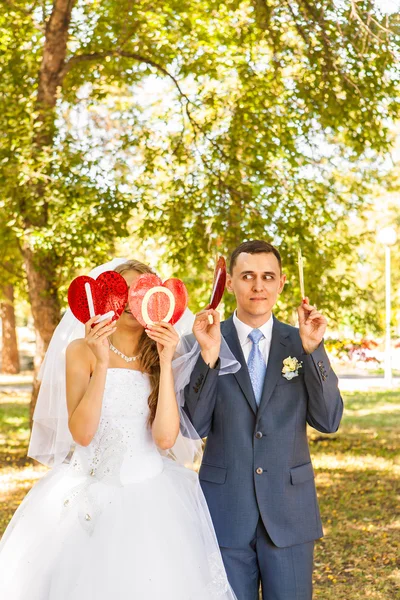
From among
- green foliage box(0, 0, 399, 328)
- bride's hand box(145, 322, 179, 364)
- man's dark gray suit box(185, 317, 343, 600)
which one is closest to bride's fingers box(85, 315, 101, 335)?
bride's hand box(145, 322, 179, 364)

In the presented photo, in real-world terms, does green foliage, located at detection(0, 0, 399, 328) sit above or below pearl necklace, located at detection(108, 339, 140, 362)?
above

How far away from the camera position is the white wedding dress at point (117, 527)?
319 centimetres

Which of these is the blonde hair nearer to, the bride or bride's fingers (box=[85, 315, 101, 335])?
the bride

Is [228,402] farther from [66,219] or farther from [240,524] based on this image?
[66,219]

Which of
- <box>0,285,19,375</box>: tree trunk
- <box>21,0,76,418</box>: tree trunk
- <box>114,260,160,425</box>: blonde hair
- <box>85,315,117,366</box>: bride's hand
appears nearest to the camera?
<box>85,315,117,366</box>: bride's hand

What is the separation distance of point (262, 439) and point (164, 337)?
600 mm

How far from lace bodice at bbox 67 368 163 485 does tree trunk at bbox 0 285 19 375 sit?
703 inches

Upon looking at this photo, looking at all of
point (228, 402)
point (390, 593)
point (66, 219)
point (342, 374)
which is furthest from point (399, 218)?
point (228, 402)

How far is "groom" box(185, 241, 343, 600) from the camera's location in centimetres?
324

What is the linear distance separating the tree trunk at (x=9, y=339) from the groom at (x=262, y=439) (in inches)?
712

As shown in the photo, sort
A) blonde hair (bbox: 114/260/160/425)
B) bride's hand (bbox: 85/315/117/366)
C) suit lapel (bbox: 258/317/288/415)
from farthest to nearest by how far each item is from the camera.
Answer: blonde hair (bbox: 114/260/160/425) < suit lapel (bbox: 258/317/288/415) < bride's hand (bbox: 85/315/117/366)

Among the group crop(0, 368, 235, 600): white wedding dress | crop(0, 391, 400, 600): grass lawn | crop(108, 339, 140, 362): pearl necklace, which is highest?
crop(108, 339, 140, 362): pearl necklace

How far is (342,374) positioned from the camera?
23984 mm

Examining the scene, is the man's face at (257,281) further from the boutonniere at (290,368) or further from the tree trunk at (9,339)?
the tree trunk at (9,339)
